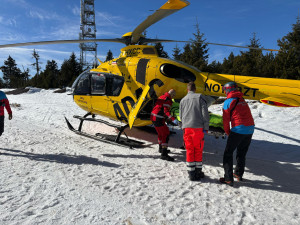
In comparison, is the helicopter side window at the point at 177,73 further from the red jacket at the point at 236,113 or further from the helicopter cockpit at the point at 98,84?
the red jacket at the point at 236,113

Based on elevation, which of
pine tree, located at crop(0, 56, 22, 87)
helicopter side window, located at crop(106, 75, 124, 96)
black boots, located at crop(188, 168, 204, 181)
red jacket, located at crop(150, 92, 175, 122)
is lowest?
black boots, located at crop(188, 168, 204, 181)

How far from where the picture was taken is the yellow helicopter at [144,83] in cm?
470

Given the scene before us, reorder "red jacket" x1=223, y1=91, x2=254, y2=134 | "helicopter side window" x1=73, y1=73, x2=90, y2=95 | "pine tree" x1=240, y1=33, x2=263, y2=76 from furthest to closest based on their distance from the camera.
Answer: "pine tree" x1=240, y1=33, x2=263, y2=76, "helicopter side window" x1=73, y1=73, x2=90, y2=95, "red jacket" x1=223, y1=91, x2=254, y2=134

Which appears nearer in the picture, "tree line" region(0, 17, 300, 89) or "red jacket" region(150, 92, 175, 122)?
"red jacket" region(150, 92, 175, 122)

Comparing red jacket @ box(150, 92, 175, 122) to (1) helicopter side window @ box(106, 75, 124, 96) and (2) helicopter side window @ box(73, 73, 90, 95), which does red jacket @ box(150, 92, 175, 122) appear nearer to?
(1) helicopter side window @ box(106, 75, 124, 96)

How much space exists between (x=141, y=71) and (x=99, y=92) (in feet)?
6.22

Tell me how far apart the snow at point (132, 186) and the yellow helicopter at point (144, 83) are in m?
1.26

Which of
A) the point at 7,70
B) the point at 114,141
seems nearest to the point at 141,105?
the point at 114,141

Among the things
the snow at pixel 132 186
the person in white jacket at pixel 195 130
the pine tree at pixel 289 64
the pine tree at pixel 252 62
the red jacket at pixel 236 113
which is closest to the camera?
the snow at pixel 132 186

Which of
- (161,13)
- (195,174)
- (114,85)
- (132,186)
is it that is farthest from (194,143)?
(114,85)

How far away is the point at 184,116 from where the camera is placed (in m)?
3.98

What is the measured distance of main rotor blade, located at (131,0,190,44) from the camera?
425 centimetres

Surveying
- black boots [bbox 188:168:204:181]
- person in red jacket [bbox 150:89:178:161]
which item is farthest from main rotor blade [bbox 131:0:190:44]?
black boots [bbox 188:168:204:181]

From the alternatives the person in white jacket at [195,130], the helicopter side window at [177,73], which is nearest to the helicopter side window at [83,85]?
the helicopter side window at [177,73]
